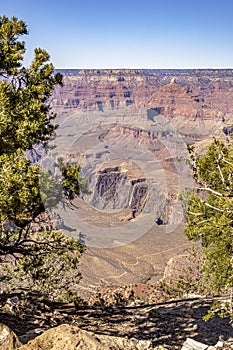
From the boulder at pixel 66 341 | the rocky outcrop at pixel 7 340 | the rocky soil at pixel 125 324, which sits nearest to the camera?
the boulder at pixel 66 341

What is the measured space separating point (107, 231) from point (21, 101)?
361 feet

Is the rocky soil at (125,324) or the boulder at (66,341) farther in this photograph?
the rocky soil at (125,324)

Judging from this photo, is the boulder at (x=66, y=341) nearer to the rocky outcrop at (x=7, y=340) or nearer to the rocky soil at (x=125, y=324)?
the rocky soil at (x=125, y=324)

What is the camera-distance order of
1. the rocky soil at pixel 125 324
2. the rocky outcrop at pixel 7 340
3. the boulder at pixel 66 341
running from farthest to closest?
the rocky soil at pixel 125 324
the rocky outcrop at pixel 7 340
the boulder at pixel 66 341

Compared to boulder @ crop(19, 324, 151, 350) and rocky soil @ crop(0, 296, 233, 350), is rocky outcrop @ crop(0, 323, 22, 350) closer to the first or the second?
rocky soil @ crop(0, 296, 233, 350)

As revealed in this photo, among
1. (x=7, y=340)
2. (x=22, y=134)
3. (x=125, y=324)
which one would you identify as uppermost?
(x=22, y=134)

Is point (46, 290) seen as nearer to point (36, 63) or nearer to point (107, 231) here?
point (36, 63)

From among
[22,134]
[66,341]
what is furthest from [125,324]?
[22,134]

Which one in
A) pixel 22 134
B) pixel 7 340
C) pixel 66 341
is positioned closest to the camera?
pixel 66 341

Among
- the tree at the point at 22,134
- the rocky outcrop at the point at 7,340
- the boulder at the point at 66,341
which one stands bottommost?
the rocky outcrop at the point at 7,340

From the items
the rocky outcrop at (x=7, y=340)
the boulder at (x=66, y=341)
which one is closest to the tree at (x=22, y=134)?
the rocky outcrop at (x=7, y=340)

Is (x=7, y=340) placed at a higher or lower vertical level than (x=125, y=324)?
higher

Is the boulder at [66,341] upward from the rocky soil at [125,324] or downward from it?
upward

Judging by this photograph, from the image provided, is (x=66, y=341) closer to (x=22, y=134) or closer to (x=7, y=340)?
(x=7, y=340)
